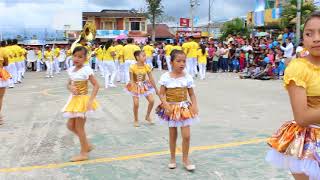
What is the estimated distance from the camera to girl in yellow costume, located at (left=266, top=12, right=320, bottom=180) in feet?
9.43

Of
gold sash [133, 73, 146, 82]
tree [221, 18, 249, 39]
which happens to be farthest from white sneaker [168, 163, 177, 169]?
tree [221, 18, 249, 39]

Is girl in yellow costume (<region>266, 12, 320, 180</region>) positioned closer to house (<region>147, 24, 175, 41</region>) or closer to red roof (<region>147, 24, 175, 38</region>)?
house (<region>147, 24, 175, 41</region>)

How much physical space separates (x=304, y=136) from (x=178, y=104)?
119 inches

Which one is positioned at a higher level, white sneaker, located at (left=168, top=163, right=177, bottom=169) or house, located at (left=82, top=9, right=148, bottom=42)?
house, located at (left=82, top=9, right=148, bottom=42)

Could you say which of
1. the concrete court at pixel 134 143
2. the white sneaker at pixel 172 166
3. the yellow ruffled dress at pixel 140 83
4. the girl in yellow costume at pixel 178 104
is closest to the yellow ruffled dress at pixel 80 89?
the concrete court at pixel 134 143

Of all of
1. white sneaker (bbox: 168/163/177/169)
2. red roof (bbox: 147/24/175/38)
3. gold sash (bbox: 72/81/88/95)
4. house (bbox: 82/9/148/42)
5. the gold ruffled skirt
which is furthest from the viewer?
red roof (bbox: 147/24/175/38)

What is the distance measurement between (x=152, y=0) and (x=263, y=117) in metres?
45.6

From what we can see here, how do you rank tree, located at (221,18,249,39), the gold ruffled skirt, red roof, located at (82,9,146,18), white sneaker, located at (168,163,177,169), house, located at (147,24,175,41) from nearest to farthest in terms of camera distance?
white sneaker, located at (168,163,177,169)
the gold ruffled skirt
tree, located at (221,18,249,39)
red roof, located at (82,9,146,18)
house, located at (147,24,175,41)

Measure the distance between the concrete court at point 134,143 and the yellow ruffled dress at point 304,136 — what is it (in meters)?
2.48

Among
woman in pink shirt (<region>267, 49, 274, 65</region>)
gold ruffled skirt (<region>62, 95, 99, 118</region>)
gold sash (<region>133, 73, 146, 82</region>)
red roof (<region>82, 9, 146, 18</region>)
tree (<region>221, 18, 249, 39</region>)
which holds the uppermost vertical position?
red roof (<region>82, 9, 146, 18</region>)

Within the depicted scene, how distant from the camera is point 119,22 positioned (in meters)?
74.3

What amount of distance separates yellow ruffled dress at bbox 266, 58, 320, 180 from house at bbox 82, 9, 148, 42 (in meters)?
70.1

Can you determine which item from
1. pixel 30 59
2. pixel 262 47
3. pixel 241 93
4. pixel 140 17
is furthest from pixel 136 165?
pixel 140 17

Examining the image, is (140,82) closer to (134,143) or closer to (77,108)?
(134,143)
